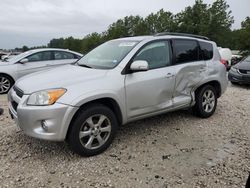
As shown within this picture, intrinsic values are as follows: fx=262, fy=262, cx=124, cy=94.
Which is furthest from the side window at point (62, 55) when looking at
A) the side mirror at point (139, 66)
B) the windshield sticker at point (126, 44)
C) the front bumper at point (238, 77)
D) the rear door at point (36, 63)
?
the front bumper at point (238, 77)

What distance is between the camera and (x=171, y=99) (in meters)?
4.52

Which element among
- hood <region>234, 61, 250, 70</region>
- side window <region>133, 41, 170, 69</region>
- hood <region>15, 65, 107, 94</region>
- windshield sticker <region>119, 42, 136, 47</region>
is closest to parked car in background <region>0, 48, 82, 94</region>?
hood <region>15, 65, 107, 94</region>

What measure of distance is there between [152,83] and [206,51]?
6.07 ft

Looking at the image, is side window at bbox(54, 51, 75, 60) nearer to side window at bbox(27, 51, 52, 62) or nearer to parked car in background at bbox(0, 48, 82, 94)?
parked car in background at bbox(0, 48, 82, 94)

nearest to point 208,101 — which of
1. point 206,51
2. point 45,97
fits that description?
point 206,51

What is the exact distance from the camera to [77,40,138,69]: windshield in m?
4.07

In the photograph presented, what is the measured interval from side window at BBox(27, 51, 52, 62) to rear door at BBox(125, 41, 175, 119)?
5241 mm

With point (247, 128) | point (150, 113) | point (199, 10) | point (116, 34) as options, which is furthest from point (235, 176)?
point (116, 34)

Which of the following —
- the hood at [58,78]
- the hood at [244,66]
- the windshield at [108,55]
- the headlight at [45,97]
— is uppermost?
the windshield at [108,55]

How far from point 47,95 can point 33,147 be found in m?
1.04

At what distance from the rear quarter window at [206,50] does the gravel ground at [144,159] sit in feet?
4.44

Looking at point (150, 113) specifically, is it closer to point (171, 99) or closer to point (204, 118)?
point (171, 99)

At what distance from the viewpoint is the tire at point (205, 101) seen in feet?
16.9

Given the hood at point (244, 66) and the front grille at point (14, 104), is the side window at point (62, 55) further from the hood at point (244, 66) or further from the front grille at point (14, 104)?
the hood at point (244, 66)
